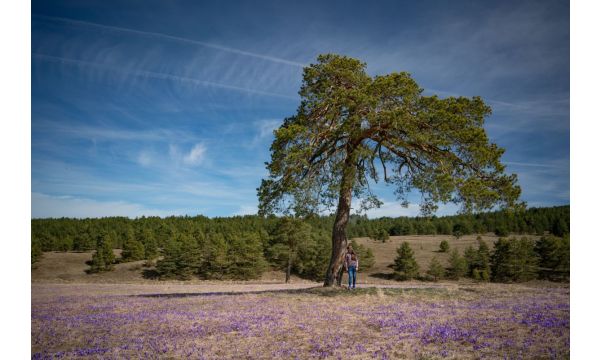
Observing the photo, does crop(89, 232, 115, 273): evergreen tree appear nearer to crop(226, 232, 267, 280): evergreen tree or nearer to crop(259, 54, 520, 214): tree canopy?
crop(226, 232, 267, 280): evergreen tree

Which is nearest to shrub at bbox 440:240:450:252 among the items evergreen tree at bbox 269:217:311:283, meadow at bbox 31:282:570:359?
evergreen tree at bbox 269:217:311:283

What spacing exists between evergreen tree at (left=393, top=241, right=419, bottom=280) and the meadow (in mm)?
62049

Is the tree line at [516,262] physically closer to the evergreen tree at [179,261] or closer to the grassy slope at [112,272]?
the grassy slope at [112,272]

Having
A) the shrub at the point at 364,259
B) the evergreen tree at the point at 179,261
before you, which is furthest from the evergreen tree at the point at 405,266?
the evergreen tree at the point at 179,261

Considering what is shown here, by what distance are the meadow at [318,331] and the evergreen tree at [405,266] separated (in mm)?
62049

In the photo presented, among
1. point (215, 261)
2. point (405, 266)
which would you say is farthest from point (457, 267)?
point (215, 261)

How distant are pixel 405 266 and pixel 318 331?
68522 millimetres

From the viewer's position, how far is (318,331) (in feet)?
28.9

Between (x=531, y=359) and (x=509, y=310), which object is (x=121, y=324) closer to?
(x=531, y=359)

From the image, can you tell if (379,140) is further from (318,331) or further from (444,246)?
(444,246)

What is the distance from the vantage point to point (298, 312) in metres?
11.7

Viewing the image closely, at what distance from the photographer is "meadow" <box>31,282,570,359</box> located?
7.23m

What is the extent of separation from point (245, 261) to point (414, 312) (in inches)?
2494
